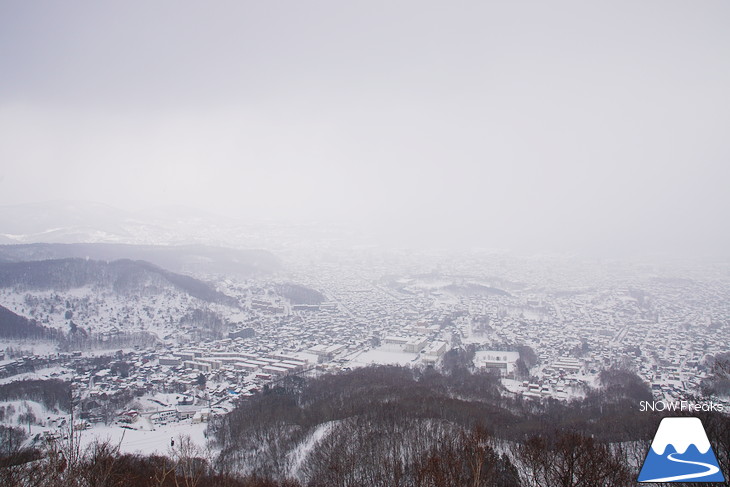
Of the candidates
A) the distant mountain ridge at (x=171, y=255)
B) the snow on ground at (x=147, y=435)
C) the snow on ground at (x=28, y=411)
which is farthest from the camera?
the distant mountain ridge at (x=171, y=255)

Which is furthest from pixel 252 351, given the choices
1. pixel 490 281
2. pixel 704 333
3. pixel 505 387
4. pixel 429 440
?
pixel 490 281

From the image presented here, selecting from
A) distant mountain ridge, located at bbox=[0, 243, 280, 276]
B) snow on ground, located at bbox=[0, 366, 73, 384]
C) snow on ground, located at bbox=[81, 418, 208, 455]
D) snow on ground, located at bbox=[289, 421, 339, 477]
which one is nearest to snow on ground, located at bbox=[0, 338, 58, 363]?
snow on ground, located at bbox=[0, 366, 73, 384]

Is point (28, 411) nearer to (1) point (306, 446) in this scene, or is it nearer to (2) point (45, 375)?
(2) point (45, 375)

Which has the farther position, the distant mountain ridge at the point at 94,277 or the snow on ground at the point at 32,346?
the distant mountain ridge at the point at 94,277

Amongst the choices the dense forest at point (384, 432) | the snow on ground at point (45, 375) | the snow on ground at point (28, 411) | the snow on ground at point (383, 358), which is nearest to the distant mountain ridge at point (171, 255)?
the snow on ground at point (45, 375)

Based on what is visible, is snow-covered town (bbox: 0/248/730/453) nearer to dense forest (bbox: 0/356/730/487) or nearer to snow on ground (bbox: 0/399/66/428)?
snow on ground (bbox: 0/399/66/428)

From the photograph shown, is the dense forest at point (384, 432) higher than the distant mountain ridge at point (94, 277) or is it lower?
lower

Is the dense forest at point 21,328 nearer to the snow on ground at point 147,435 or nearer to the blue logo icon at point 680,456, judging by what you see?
the snow on ground at point 147,435
